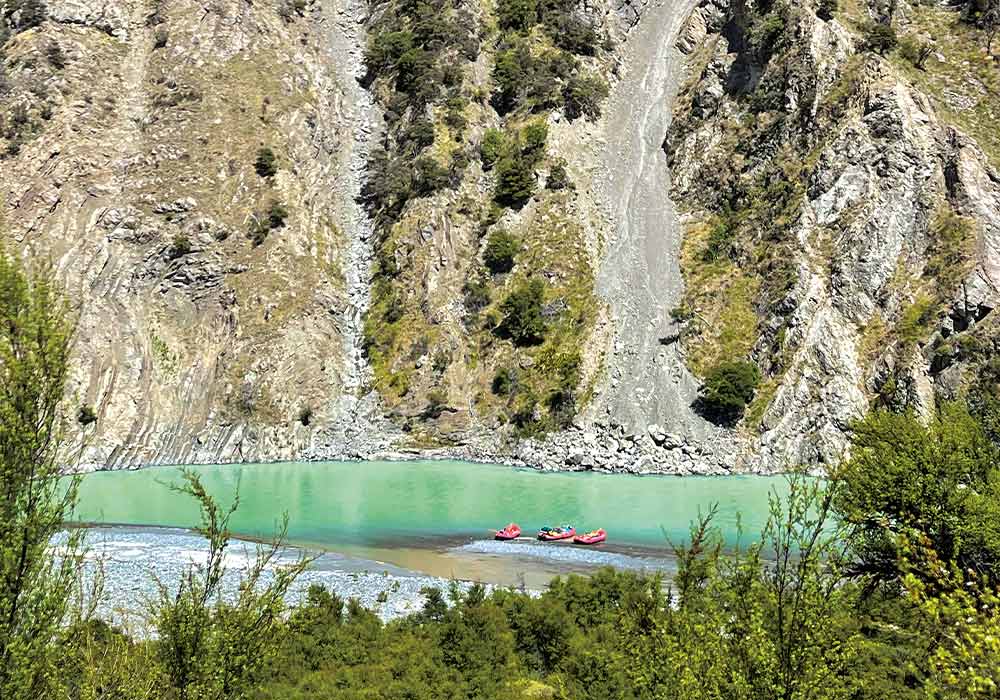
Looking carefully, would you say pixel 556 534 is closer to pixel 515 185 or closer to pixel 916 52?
pixel 515 185

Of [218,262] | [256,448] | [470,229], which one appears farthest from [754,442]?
[218,262]

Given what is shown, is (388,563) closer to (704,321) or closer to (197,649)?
(197,649)

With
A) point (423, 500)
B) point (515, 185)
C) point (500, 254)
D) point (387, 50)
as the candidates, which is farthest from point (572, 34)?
point (423, 500)

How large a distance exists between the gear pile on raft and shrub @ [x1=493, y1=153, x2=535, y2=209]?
1639 inches

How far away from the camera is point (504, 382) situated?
6406cm

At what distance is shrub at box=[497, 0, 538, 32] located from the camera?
88312 mm

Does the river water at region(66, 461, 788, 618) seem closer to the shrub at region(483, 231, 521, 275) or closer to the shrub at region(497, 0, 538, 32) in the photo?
the shrub at region(483, 231, 521, 275)

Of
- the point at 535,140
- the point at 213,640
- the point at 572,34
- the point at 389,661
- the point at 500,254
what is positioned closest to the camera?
the point at 213,640

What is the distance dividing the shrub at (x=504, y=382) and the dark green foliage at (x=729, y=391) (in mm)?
14968

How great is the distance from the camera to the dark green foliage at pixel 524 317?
6600 cm

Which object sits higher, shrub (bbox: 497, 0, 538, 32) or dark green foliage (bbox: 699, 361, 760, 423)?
shrub (bbox: 497, 0, 538, 32)

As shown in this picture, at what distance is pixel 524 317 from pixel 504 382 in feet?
20.0

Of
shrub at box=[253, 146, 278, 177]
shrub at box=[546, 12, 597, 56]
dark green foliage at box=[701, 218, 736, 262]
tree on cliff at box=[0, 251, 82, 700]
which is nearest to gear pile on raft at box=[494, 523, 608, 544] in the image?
tree on cliff at box=[0, 251, 82, 700]

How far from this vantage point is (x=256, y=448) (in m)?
61.3
